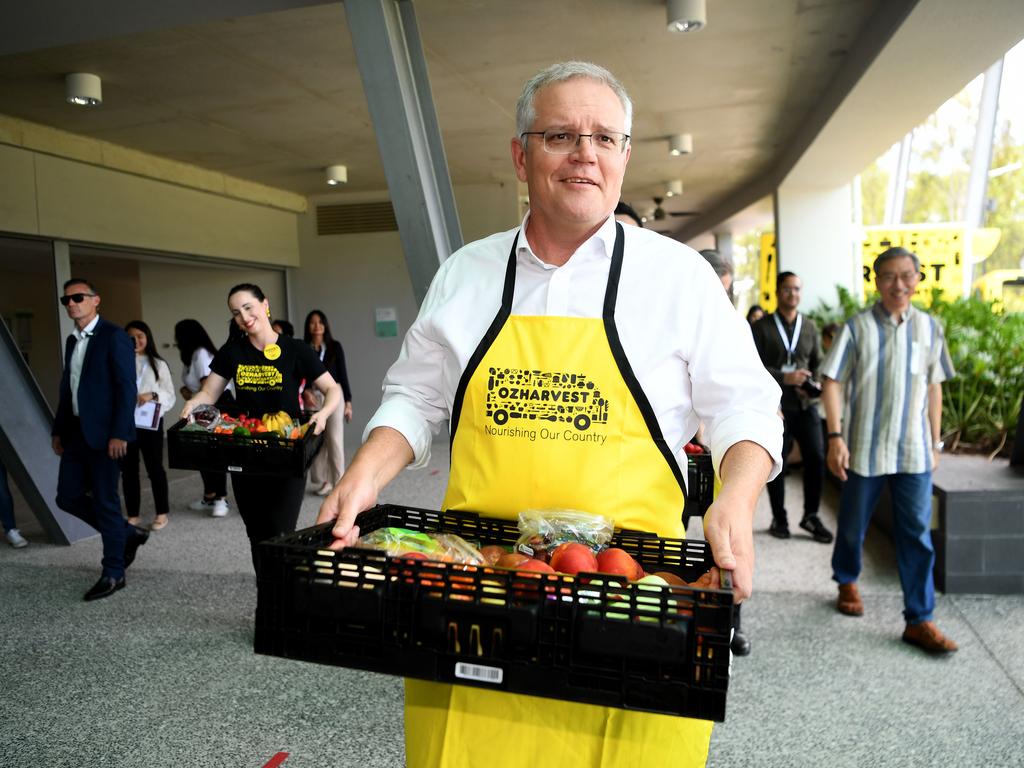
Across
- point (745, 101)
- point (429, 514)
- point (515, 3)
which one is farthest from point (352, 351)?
point (429, 514)

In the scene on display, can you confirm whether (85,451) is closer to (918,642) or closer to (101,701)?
(101,701)

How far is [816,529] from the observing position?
600 cm

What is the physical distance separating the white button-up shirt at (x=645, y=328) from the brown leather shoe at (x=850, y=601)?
130 inches

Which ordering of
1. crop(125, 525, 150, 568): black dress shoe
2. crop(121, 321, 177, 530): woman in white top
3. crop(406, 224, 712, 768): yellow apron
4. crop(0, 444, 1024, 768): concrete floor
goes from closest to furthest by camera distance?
1. crop(406, 224, 712, 768): yellow apron
2. crop(0, 444, 1024, 768): concrete floor
3. crop(125, 525, 150, 568): black dress shoe
4. crop(121, 321, 177, 530): woman in white top

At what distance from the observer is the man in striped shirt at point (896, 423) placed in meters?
4.00

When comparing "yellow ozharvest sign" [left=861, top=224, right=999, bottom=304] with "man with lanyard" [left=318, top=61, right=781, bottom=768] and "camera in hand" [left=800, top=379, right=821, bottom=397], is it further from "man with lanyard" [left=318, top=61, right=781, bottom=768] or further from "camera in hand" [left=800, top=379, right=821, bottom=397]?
"man with lanyard" [left=318, top=61, right=781, bottom=768]

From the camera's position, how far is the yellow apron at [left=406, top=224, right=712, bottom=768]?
57.4 inches

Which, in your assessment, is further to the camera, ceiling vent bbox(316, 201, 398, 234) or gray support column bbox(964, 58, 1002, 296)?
ceiling vent bbox(316, 201, 398, 234)

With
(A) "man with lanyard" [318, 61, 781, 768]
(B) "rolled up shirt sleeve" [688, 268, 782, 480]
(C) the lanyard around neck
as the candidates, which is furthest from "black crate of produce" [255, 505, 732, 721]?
(C) the lanyard around neck

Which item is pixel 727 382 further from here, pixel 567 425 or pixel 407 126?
pixel 407 126

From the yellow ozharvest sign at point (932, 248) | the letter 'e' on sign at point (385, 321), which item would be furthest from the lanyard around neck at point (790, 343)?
the letter 'e' on sign at point (385, 321)

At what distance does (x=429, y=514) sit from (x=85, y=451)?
164 inches

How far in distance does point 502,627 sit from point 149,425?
19.7ft

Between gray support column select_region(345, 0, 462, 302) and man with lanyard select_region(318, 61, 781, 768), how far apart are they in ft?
9.89
